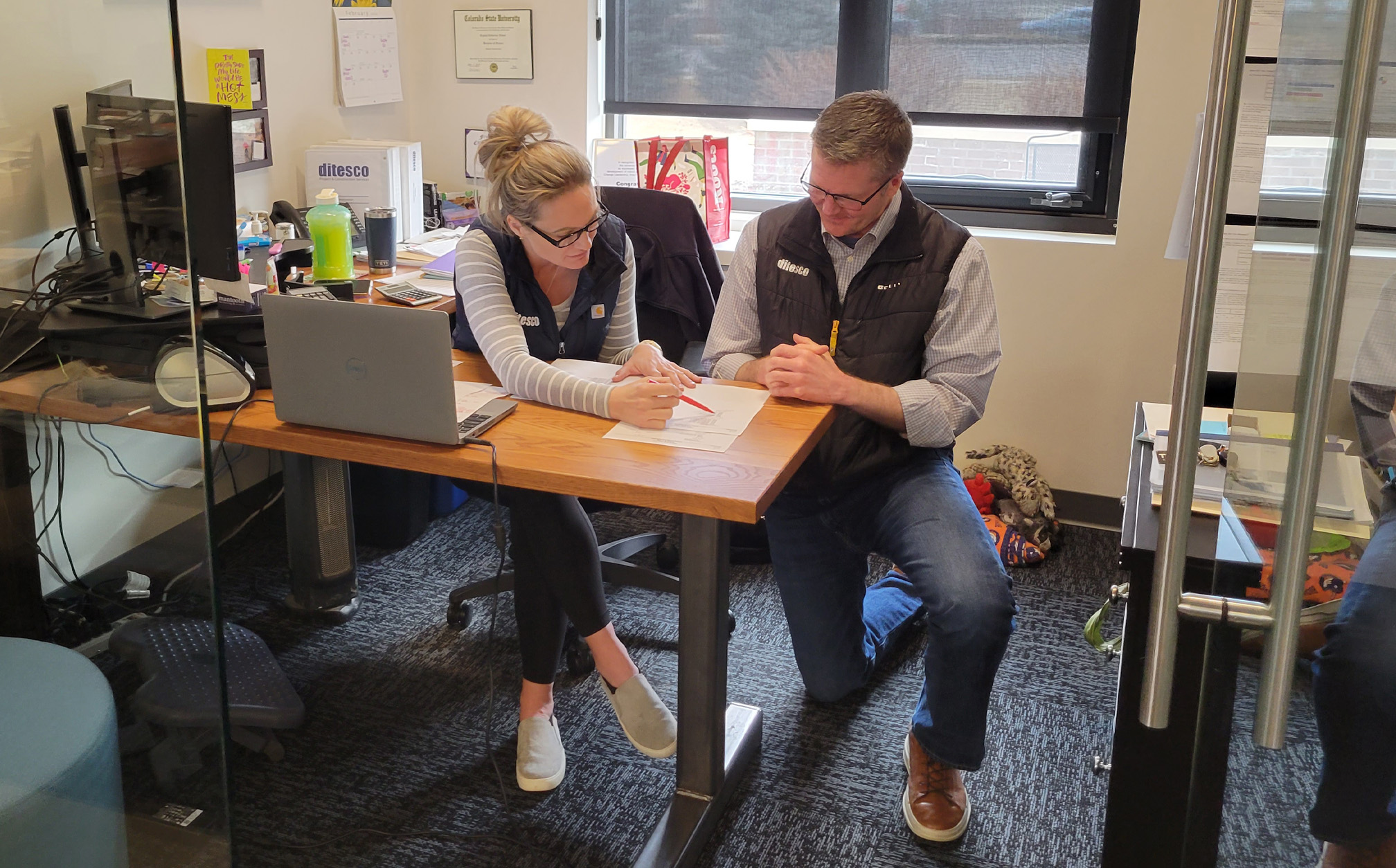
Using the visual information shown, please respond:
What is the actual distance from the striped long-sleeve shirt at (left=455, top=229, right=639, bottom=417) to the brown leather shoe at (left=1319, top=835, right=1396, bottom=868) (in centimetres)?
126

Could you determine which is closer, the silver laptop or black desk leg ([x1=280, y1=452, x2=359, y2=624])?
the silver laptop

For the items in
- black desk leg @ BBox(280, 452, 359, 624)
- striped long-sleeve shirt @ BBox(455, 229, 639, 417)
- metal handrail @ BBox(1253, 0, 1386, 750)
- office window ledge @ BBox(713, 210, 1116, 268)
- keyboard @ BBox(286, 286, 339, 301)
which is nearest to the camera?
metal handrail @ BBox(1253, 0, 1386, 750)

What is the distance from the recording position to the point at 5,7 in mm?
819

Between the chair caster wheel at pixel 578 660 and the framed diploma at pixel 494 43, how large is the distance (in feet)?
6.39

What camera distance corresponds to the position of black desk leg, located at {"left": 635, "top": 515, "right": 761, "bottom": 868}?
1782mm

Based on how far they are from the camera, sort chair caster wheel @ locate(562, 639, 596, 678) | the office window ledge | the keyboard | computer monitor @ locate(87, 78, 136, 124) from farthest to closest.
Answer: the office window ledge, chair caster wheel @ locate(562, 639, 596, 678), the keyboard, computer monitor @ locate(87, 78, 136, 124)

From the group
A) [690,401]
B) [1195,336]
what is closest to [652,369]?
[690,401]

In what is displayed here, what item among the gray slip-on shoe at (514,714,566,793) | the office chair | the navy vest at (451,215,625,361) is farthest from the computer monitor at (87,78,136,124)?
the office chair

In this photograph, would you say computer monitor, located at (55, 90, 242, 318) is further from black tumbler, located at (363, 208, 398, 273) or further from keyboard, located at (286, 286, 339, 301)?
black tumbler, located at (363, 208, 398, 273)

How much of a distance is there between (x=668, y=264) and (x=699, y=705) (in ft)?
3.42

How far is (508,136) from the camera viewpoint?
1.98m

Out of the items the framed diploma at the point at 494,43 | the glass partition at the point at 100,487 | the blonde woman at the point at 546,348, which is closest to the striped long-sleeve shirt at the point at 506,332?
the blonde woman at the point at 546,348

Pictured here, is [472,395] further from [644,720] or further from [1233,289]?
[1233,289]

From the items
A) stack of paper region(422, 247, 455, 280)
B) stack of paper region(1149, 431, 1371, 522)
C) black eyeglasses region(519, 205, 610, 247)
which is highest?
black eyeglasses region(519, 205, 610, 247)
